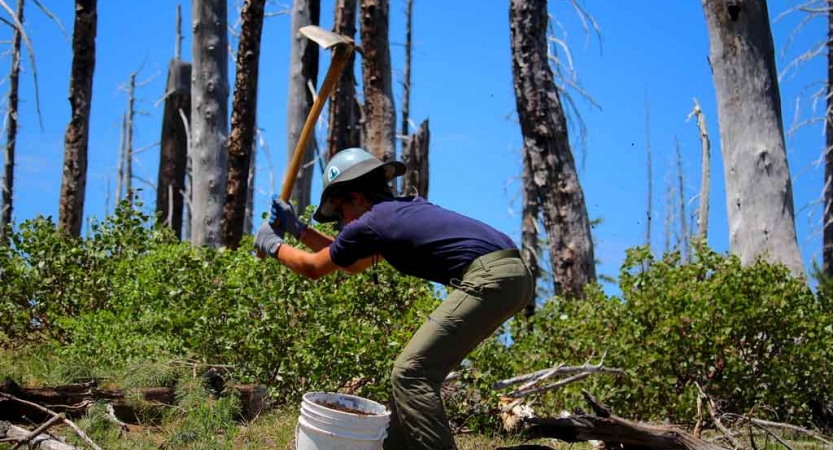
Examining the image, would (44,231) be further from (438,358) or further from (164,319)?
(438,358)

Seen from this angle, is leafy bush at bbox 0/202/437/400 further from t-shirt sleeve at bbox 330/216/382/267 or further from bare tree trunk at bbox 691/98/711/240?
bare tree trunk at bbox 691/98/711/240

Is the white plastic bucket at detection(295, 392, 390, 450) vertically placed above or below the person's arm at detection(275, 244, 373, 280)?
below

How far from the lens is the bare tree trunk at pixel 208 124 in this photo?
12.0 metres

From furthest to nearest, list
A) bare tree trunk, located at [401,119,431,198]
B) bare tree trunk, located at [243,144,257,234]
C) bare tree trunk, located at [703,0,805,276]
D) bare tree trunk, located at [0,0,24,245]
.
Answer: bare tree trunk, located at [243,144,257,234], bare tree trunk, located at [0,0,24,245], bare tree trunk, located at [401,119,431,198], bare tree trunk, located at [703,0,805,276]

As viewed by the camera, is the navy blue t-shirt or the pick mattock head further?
the pick mattock head

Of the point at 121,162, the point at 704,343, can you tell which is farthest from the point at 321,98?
the point at 121,162

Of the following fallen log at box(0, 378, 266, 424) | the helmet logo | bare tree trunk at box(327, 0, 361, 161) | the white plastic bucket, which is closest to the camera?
the white plastic bucket

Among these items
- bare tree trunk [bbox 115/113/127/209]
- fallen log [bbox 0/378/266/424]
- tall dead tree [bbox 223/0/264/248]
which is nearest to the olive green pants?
fallen log [bbox 0/378/266/424]

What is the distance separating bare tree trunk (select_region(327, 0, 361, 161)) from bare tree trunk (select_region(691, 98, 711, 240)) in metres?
5.53

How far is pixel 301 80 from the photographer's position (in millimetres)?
16484

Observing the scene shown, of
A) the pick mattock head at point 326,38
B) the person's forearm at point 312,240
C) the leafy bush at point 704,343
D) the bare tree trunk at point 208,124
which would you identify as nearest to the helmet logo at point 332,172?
the person's forearm at point 312,240

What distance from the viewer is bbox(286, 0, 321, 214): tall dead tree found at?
16094mm

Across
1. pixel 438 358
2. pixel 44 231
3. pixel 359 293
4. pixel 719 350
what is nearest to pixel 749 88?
pixel 719 350

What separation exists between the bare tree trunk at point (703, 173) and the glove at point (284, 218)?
1002cm
